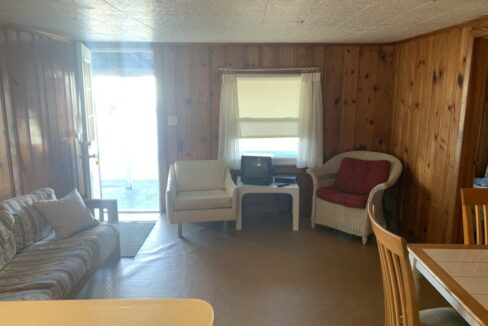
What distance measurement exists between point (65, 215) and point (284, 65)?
2960mm

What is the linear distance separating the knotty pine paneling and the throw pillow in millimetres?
1667

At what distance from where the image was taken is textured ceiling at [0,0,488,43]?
2.33 metres

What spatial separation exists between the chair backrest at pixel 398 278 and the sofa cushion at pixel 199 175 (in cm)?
282

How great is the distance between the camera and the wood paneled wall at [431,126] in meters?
3.08

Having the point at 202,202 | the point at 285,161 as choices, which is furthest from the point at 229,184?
the point at 285,161

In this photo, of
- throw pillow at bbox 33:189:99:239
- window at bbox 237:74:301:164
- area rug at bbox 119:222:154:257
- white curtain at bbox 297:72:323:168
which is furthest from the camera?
window at bbox 237:74:301:164

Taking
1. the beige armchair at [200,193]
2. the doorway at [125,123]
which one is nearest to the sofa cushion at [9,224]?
the beige armchair at [200,193]

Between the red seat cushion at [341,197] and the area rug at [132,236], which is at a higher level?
the red seat cushion at [341,197]

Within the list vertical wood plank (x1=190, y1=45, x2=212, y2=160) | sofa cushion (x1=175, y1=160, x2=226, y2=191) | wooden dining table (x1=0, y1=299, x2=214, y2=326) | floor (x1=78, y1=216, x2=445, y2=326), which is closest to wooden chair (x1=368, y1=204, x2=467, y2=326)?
wooden dining table (x1=0, y1=299, x2=214, y2=326)

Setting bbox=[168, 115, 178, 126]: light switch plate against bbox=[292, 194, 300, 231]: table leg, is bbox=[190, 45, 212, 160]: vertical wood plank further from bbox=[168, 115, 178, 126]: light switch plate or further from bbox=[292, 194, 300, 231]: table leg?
bbox=[292, 194, 300, 231]: table leg

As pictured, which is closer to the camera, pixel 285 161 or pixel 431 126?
pixel 431 126

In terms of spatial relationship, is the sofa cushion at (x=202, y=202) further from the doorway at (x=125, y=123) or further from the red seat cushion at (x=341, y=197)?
the doorway at (x=125, y=123)

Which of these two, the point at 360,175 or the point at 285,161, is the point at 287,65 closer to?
the point at 285,161

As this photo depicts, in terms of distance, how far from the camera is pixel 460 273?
158 centimetres
